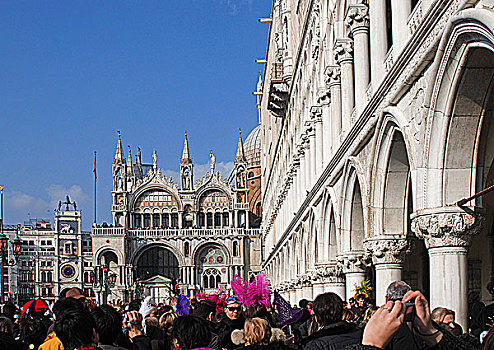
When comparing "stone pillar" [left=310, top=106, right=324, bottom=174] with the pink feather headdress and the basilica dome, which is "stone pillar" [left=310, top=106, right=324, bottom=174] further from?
the basilica dome

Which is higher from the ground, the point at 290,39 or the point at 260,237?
the point at 290,39

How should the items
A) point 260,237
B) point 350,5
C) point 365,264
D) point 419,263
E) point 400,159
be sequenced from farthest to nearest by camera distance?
point 260,237, point 419,263, point 365,264, point 350,5, point 400,159

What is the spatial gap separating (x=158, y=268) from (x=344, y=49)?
191 ft

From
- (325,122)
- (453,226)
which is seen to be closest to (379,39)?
(453,226)

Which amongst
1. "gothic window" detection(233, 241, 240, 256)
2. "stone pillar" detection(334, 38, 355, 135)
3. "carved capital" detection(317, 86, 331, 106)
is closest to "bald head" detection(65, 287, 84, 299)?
"stone pillar" detection(334, 38, 355, 135)

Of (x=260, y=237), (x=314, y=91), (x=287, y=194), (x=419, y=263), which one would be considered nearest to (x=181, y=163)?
(x=260, y=237)

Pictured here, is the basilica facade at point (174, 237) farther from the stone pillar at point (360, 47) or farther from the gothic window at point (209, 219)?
the stone pillar at point (360, 47)

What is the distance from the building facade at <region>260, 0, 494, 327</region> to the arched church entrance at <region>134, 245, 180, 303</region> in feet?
163

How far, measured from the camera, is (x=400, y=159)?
40.0 ft

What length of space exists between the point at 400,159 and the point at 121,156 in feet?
220

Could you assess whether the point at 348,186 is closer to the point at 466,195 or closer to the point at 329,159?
the point at 329,159

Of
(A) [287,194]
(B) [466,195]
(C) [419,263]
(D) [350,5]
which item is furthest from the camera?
(A) [287,194]

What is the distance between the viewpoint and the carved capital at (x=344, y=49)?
1603 centimetres

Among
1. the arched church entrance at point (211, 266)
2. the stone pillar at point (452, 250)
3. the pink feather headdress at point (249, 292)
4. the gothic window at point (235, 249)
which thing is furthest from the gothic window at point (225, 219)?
the stone pillar at point (452, 250)
